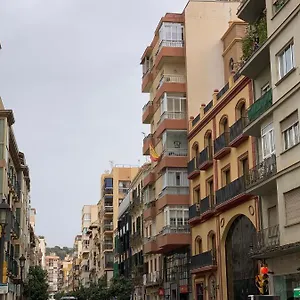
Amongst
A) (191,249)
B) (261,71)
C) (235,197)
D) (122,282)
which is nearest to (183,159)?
(191,249)

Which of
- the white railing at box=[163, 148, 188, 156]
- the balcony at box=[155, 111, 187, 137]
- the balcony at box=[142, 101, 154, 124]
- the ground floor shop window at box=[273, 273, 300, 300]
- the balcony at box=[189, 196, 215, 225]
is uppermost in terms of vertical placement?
the balcony at box=[142, 101, 154, 124]

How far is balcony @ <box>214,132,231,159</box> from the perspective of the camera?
34750 mm

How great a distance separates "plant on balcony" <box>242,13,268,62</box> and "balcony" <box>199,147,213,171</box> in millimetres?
8698

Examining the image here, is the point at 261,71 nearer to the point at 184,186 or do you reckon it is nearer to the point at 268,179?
the point at 268,179

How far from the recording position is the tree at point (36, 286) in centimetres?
6625

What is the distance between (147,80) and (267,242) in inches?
1107

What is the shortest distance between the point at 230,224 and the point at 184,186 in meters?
9.65

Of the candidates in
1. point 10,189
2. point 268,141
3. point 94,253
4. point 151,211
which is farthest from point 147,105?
point 94,253

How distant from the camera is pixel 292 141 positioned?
933 inches

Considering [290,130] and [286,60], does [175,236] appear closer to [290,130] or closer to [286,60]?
[290,130]

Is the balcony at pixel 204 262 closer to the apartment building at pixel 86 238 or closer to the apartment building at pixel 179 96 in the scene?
the apartment building at pixel 179 96

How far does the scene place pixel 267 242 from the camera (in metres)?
26.0

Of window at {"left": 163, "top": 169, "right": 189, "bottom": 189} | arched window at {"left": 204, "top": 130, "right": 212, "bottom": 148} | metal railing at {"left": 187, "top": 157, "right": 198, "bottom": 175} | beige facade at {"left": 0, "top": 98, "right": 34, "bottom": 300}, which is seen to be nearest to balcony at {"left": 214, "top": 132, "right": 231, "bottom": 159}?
arched window at {"left": 204, "top": 130, "right": 212, "bottom": 148}

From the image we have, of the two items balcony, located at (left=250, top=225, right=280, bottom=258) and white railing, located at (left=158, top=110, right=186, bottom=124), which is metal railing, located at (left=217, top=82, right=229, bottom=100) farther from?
balcony, located at (left=250, top=225, right=280, bottom=258)
